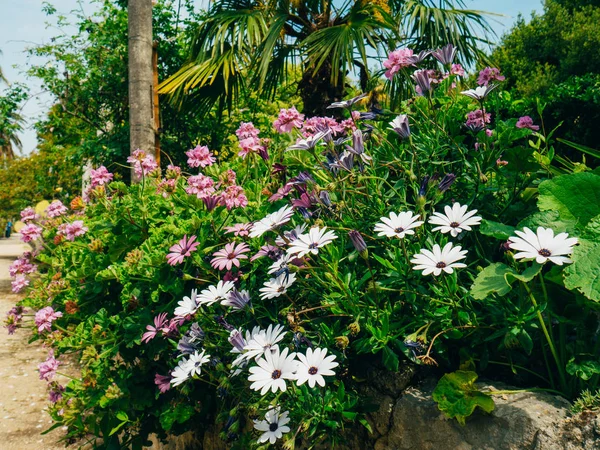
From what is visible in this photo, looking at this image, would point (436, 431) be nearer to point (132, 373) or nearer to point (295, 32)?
point (132, 373)

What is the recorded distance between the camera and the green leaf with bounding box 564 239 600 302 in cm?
124

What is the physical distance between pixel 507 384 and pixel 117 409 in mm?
1609

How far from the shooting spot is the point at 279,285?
155cm

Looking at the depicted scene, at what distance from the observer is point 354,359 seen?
1702 millimetres

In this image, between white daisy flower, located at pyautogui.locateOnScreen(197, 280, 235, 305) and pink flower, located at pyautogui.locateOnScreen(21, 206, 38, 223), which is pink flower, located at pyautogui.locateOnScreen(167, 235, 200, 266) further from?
pink flower, located at pyautogui.locateOnScreen(21, 206, 38, 223)

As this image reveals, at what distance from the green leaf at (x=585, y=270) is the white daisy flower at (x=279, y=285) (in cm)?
73

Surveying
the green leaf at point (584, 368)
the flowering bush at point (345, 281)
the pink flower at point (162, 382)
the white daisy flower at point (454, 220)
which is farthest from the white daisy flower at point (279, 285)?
the green leaf at point (584, 368)

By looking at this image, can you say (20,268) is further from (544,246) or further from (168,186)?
(544,246)

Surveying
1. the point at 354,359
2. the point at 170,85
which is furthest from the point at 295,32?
the point at 354,359

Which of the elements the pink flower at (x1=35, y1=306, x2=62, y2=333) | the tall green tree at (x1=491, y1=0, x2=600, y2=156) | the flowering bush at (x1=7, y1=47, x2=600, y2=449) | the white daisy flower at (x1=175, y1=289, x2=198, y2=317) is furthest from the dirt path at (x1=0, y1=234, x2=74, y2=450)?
the tall green tree at (x1=491, y1=0, x2=600, y2=156)

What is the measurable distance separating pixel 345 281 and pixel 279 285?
0.20 m

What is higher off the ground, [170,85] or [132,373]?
[170,85]

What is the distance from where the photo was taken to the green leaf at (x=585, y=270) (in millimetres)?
1242

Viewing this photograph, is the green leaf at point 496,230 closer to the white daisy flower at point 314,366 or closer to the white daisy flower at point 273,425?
the white daisy flower at point 314,366
